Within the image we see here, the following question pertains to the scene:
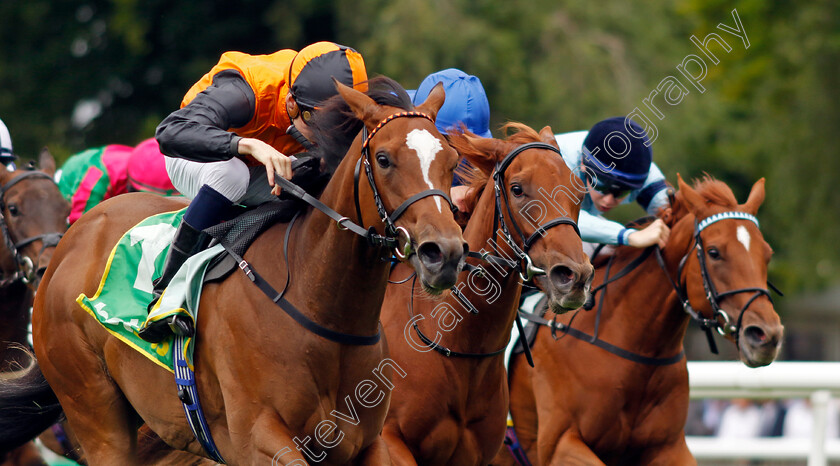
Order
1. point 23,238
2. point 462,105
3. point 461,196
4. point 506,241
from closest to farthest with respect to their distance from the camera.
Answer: point 506,241 < point 461,196 < point 462,105 < point 23,238

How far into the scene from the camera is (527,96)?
40.4ft

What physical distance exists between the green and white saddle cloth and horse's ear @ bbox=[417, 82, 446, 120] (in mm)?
1004

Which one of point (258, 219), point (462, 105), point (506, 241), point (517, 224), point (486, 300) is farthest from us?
point (462, 105)

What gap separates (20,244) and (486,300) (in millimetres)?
2989

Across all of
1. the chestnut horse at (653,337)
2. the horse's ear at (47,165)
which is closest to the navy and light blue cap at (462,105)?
the chestnut horse at (653,337)

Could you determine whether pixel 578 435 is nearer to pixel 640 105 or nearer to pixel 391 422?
pixel 391 422

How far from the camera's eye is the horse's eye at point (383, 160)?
124 inches

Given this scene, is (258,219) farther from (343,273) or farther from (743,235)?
(743,235)

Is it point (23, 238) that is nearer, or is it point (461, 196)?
point (461, 196)

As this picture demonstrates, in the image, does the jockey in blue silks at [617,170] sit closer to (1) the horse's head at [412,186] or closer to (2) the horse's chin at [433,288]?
(1) the horse's head at [412,186]

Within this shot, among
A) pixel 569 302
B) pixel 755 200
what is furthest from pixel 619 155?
pixel 569 302

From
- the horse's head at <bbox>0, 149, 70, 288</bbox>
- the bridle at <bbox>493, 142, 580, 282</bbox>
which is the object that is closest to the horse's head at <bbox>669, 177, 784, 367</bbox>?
the bridle at <bbox>493, 142, 580, 282</bbox>

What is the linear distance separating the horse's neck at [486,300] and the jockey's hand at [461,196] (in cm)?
23

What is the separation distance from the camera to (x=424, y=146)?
3.14 metres
